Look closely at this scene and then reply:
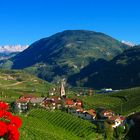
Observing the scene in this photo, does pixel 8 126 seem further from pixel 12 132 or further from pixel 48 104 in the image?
pixel 48 104

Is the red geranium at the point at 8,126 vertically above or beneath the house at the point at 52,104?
above

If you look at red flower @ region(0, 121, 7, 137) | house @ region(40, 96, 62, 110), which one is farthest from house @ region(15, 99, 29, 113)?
red flower @ region(0, 121, 7, 137)

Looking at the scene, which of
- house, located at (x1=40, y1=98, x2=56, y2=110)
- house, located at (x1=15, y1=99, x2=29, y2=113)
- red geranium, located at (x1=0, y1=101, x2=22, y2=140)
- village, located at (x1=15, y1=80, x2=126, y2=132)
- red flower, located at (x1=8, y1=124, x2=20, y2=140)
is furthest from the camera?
house, located at (x1=40, y1=98, x2=56, y2=110)

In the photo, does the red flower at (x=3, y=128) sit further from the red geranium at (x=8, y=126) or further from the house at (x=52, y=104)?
the house at (x=52, y=104)

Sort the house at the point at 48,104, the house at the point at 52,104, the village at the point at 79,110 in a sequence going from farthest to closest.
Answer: the house at the point at 52,104, the house at the point at 48,104, the village at the point at 79,110

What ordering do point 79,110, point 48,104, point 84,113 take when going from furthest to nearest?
point 48,104 < point 79,110 < point 84,113

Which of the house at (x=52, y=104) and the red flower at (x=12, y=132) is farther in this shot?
the house at (x=52, y=104)

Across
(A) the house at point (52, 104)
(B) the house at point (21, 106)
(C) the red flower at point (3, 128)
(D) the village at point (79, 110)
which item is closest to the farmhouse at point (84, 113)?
(D) the village at point (79, 110)

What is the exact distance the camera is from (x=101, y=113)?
15350 cm

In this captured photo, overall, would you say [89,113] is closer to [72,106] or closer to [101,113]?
[101,113]

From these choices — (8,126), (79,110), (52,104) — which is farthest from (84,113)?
(8,126)

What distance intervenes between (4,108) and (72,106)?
143 m

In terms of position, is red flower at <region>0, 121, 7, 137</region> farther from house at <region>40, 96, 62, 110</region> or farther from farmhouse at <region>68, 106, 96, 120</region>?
house at <region>40, 96, 62, 110</region>

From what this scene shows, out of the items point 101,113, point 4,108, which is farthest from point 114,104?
point 4,108
